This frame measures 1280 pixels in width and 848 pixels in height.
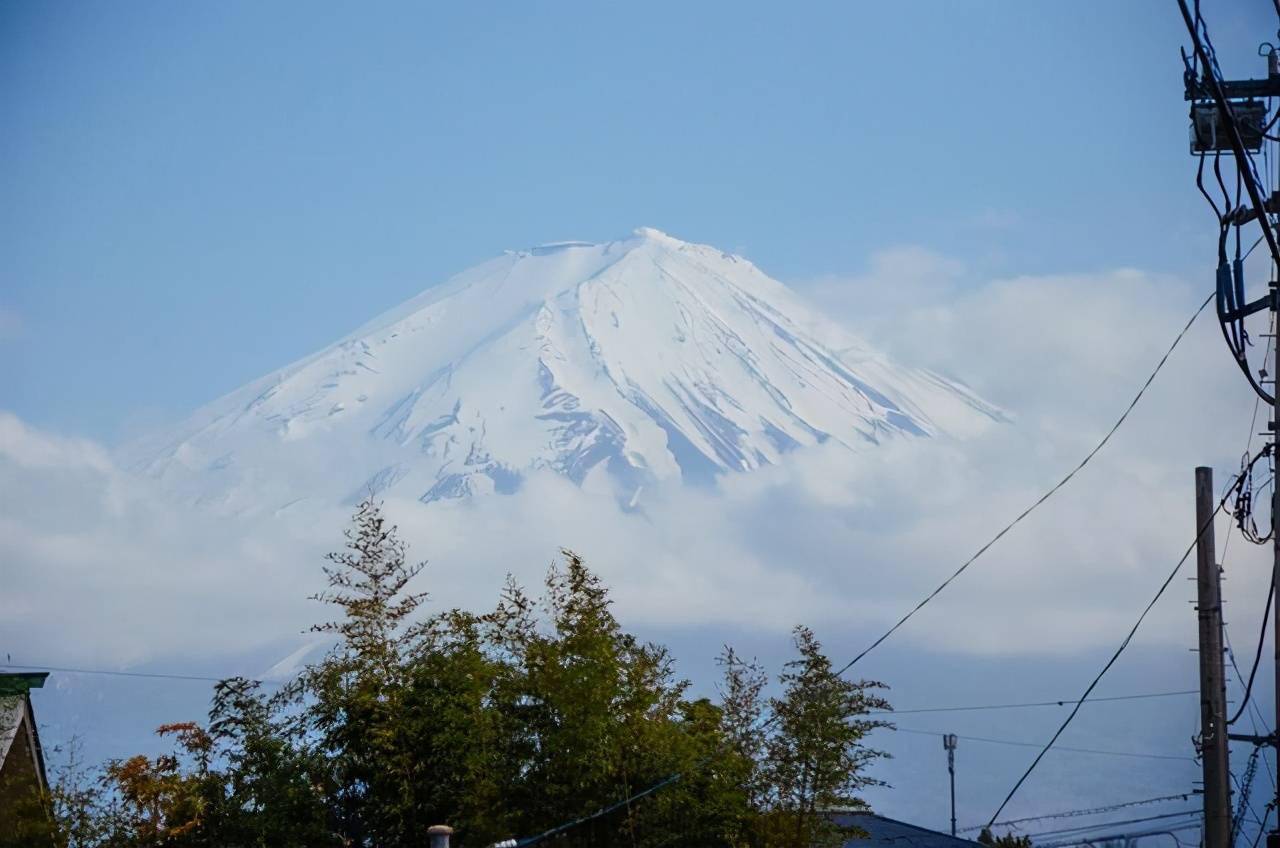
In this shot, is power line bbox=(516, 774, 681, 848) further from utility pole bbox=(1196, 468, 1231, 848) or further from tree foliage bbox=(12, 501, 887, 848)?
utility pole bbox=(1196, 468, 1231, 848)

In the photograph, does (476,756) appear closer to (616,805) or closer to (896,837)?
(616,805)

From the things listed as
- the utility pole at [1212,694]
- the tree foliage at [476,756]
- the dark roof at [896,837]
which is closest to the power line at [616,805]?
the tree foliage at [476,756]

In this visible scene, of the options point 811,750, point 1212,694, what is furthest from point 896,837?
point 1212,694

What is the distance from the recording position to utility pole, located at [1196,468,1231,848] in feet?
50.6

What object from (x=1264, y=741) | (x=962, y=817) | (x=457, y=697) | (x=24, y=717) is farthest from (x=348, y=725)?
(x=962, y=817)

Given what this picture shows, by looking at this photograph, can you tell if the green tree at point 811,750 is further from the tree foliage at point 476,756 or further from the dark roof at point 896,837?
the dark roof at point 896,837

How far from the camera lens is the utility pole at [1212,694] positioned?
50.6 ft

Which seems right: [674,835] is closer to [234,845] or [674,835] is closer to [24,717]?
[234,845]

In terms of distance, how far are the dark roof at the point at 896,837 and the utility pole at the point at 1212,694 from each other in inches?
675

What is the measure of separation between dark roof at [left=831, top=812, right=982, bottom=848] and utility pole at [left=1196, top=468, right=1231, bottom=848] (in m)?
17.2

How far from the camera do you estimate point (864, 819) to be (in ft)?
123

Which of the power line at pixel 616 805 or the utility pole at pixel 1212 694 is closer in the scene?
the utility pole at pixel 1212 694

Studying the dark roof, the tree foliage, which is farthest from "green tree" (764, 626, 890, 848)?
the dark roof

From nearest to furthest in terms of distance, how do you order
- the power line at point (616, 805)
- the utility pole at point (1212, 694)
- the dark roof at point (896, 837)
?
the utility pole at point (1212, 694)
the power line at point (616, 805)
the dark roof at point (896, 837)
